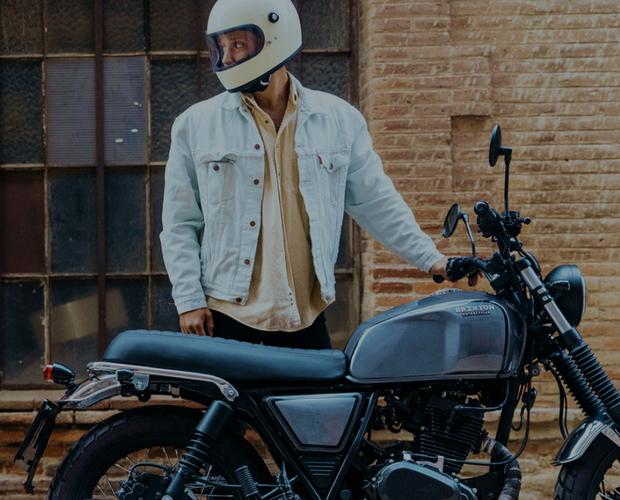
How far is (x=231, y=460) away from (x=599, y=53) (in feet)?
10.1

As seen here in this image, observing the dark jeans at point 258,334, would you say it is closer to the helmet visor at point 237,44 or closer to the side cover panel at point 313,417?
the side cover panel at point 313,417

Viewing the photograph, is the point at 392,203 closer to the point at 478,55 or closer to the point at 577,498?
the point at 577,498

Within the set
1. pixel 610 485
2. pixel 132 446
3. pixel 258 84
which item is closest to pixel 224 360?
pixel 132 446

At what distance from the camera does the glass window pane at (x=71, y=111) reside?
575cm

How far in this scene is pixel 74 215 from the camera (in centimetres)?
577

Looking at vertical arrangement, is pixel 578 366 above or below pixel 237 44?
below

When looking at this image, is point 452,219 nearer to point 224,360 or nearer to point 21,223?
point 224,360

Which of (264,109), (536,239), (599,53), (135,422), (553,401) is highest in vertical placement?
(599,53)

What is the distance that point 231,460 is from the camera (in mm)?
3430

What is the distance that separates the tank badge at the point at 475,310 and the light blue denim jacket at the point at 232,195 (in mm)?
500

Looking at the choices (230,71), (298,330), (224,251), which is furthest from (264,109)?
(298,330)

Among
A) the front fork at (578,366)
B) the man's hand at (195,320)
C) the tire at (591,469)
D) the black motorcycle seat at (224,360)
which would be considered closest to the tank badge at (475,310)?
the front fork at (578,366)

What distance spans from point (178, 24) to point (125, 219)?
1044mm

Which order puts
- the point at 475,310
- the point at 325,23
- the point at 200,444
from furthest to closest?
the point at 325,23 → the point at 475,310 → the point at 200,444
